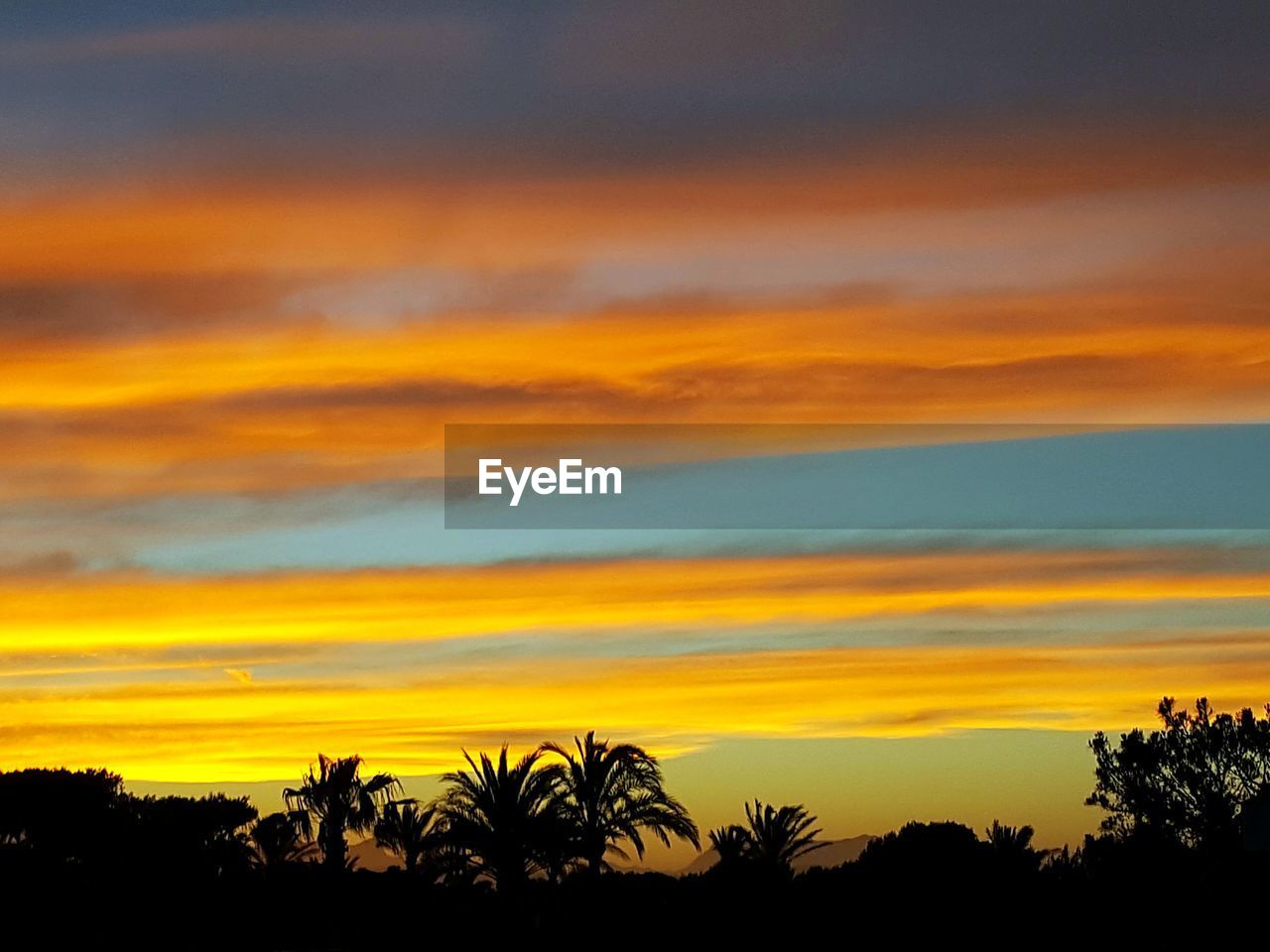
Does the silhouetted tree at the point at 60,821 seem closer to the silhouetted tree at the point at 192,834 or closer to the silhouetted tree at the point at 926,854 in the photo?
the silhouetted tree at the point at 192,834

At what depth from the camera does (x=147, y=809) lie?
53.2 meters

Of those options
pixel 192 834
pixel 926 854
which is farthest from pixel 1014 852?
pixel 192 834

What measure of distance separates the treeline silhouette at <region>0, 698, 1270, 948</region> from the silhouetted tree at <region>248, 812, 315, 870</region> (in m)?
2.22

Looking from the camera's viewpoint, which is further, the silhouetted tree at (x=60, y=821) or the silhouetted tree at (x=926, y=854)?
the silhouetted tree at (x=60, y=821)

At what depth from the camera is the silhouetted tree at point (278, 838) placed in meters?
58.7

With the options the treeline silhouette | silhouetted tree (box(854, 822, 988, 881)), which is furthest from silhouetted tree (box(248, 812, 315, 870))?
silhouetted tree (box(854, 822, 988, 881))

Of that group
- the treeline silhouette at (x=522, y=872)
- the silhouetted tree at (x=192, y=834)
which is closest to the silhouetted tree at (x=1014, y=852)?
the treeline silhouette at (x=522, y=872)

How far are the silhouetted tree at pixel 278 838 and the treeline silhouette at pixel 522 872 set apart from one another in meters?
2.22

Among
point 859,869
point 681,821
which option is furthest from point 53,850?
point 859,869

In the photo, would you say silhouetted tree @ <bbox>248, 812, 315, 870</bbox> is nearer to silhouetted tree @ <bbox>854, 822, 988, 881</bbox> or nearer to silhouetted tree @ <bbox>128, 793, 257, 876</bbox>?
silhouetted tree @ <bbox>128, 793, 257, 876</bbox>

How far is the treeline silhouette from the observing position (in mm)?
44781

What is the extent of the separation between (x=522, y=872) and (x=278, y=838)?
13496 mm

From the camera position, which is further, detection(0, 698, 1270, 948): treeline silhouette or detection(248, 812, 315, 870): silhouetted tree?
detection(248, 812, 315, 870): silhouetted tree

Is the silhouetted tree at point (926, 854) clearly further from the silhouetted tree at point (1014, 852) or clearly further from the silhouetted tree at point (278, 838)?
the silhouetted tree at point (278, 838)
